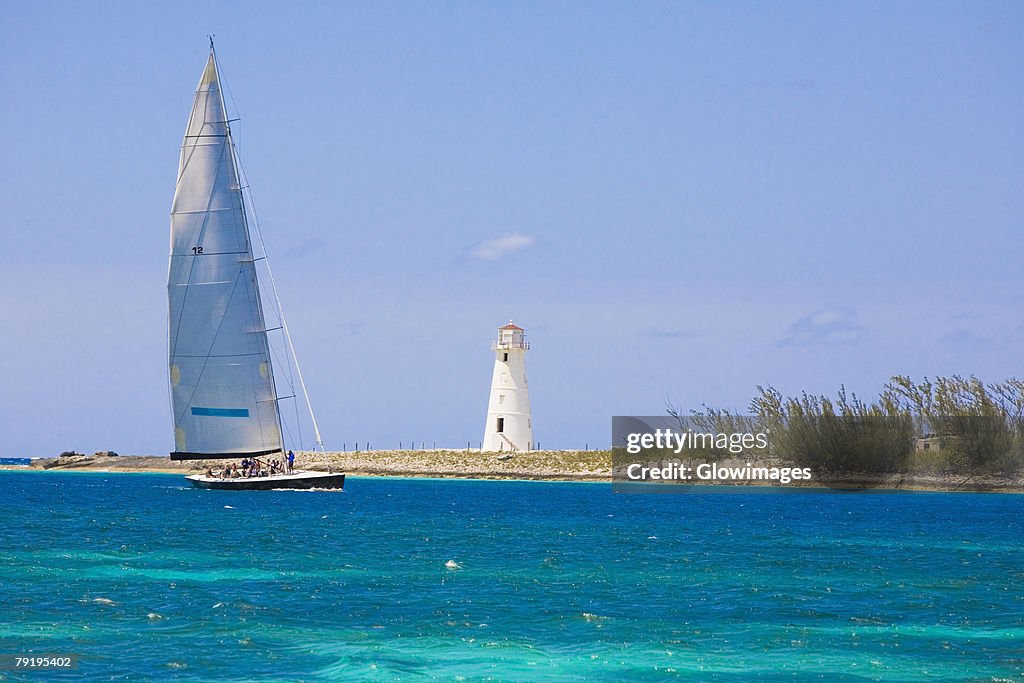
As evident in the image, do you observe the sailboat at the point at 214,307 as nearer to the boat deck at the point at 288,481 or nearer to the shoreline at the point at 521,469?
the boat deck at the point at 288,481

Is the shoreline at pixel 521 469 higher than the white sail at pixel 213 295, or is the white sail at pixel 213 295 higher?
the white sail at pixel 213 295

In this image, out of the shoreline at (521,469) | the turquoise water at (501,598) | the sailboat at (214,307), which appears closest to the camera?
the turquoise water at (501,598)

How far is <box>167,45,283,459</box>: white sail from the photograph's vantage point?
185 ft

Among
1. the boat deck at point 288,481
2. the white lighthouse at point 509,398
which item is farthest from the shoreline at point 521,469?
the boat deck at point 288,481

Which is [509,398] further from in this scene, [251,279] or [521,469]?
[251,279]

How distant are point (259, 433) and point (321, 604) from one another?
1361 inches

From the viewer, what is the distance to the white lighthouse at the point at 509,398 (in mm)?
94688

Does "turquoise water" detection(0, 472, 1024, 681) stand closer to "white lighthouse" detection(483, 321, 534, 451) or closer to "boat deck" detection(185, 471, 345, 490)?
"boat deck" detection(185, 471, 345, 490)

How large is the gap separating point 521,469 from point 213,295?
44369mm

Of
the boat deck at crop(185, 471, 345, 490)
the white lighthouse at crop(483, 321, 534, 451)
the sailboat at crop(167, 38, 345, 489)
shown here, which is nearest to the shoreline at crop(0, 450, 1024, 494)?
the white lighthouse at crop(483, 321, 534, 451)

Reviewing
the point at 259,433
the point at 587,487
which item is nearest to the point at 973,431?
the point at 587,487

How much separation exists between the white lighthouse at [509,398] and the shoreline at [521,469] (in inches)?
51.5

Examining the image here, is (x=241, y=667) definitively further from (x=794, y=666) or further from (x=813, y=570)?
(x=813, y=570)

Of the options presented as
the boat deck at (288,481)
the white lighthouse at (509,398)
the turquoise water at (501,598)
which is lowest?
the turquoise water at (501,598)
